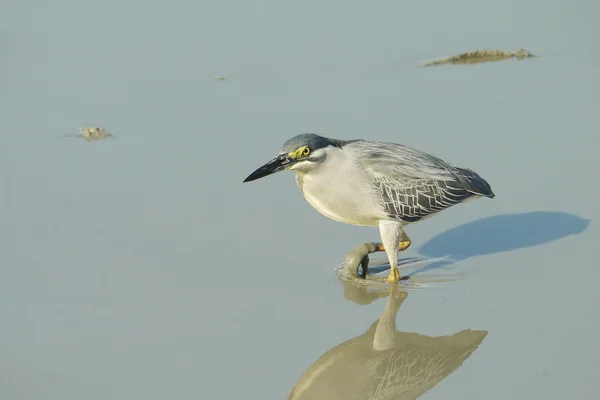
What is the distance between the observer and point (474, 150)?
394 inches

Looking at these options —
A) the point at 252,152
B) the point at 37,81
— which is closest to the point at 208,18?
the point at 37,81

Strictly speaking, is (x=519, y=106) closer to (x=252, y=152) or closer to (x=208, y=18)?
(x=252, y=152)

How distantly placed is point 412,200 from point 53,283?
2912 millimetres

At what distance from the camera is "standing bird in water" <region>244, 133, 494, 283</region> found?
26.3ft

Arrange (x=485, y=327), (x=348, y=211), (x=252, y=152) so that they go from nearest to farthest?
(x=485, y=327)
(x=348, y=211)
(x=252, y=152)

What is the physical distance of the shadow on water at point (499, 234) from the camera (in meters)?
8.59

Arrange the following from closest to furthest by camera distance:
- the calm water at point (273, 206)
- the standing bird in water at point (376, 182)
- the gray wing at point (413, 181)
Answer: the calm water at point (273, 206)
the standing bird in water at point (376, 182)
the gray wing at point (413, 181)

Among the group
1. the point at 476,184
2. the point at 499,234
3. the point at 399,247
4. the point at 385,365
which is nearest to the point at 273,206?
the point at 399,247

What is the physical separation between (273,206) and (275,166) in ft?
3.75

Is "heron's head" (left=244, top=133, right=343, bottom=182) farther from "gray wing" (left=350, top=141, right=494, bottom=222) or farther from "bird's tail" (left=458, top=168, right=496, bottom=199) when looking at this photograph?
"bird's tail" (left=458, top=168, right=496, bottom=199)

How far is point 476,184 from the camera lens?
8633mm

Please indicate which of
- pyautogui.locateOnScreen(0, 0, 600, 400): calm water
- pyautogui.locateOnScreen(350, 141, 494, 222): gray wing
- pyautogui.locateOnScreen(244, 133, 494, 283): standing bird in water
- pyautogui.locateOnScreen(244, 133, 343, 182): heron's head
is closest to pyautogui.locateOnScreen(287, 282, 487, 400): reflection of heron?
pyautogui.locateOnScreen(0, 0, 600, 400): calm water

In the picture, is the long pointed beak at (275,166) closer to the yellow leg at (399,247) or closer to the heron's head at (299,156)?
the heron's head at (299,156)

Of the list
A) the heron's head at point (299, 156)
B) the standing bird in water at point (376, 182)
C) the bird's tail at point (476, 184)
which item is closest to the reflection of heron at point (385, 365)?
the standing bird in water at point (376, 182)
